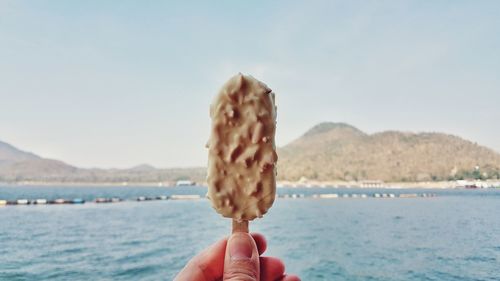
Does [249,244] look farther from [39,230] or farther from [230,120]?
[39,230]

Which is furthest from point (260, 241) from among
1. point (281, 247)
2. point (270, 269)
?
point (281, 247)

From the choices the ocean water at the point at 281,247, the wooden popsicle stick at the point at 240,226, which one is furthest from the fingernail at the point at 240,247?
the ocean water at the point at 281,247

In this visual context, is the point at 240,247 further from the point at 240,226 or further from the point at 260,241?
the point at 260,241

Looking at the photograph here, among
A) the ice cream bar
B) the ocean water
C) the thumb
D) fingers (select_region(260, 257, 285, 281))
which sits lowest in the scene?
the ocean water

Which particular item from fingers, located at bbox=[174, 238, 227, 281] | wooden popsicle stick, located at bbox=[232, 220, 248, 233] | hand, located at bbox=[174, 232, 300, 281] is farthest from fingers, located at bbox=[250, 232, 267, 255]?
fingers, located at bbox=[174, 238, 227, 281]

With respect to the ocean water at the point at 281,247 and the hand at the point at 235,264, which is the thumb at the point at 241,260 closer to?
the hand at the point at 235,264

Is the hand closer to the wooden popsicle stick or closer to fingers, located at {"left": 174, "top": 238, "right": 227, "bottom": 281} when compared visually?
fingers, located at {"left": 174, "top": 238, "right": 227, "bottom": 281}
